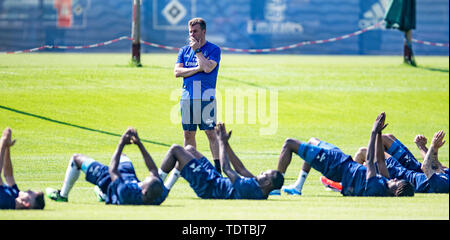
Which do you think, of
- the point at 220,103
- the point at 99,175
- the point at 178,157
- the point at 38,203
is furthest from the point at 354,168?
the point at 220,103

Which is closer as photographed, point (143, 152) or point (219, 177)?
point (143, 152)

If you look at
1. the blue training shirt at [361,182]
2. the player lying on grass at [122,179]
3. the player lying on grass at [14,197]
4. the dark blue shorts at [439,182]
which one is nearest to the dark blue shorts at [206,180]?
the player lying on grass at [122,179]

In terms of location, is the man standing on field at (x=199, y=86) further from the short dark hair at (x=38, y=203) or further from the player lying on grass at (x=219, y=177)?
the short dark hair at (x=38, y=203)

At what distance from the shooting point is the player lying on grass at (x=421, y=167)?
37.4 ft

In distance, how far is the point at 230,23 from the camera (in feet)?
123

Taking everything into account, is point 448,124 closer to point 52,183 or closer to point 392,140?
point 392,140

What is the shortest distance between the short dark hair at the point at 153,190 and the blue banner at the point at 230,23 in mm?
Result: 26206

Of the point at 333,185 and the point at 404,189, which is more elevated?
the point at 404,189

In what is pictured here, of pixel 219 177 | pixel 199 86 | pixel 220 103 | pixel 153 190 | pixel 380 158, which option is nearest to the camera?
pixel 153 190

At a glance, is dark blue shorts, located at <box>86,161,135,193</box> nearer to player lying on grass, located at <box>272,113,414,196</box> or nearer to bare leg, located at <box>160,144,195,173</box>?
bare leg, located at <box>160,144,195,173</box>

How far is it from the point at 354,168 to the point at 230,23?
2727 cm

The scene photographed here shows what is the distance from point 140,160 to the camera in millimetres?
16438

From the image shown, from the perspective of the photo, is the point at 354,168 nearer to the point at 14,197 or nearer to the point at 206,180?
the point at 206,180

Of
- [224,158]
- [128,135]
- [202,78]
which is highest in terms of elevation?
[202,78]
